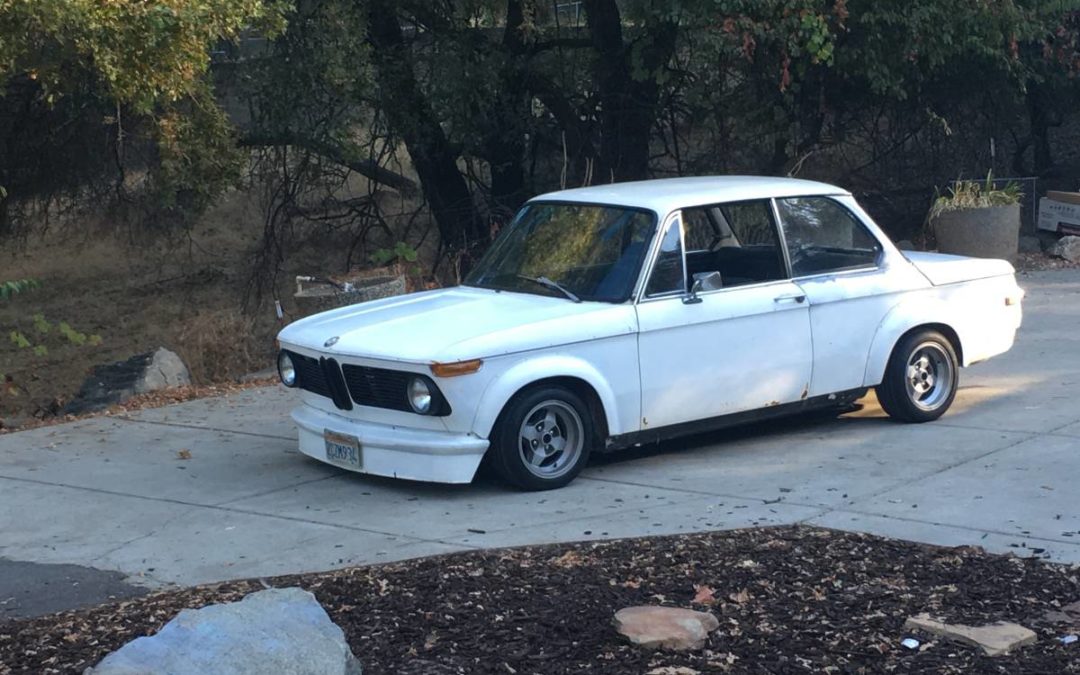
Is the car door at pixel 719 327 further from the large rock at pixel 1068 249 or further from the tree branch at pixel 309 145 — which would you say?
the large rock at pixel 1068 249

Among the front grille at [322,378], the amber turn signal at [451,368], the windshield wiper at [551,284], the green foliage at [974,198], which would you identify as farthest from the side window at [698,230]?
the green foliage at [974,198]

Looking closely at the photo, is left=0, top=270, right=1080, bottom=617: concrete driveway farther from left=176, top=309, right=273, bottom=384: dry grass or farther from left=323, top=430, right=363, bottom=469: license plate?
left=176, top=309, right=273, bottom=384: dry grass

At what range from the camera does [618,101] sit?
16.9 meters

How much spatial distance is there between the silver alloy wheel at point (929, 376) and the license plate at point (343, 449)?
11.5 ft

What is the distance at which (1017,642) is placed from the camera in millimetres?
5078

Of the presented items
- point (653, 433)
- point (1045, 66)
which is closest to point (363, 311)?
point (653, 433)

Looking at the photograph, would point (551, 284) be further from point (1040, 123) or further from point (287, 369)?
point (1040, 123)

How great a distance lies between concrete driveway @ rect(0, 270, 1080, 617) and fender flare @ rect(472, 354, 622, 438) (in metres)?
0.48

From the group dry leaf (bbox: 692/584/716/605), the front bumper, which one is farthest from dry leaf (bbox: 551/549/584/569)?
the front bumper

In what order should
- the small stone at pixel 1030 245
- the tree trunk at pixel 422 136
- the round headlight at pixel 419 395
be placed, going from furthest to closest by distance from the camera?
the small stone at pixel 1030 245
the tree trunk at pixel 422 136
the round headlight at pixel 419 395

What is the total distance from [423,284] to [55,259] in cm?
1154

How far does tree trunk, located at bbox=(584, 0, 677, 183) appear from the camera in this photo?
16.2 meters

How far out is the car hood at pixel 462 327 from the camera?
735 centimetres

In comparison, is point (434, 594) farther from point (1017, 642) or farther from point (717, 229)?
point (717, 229)
